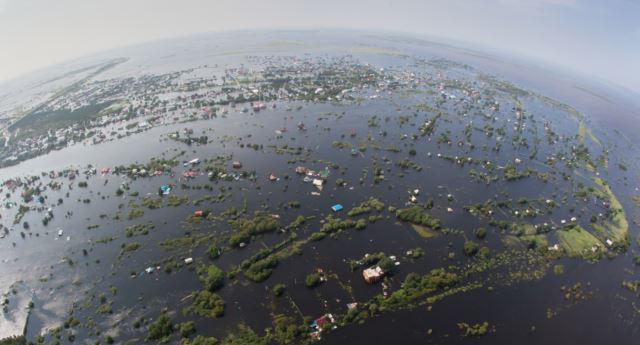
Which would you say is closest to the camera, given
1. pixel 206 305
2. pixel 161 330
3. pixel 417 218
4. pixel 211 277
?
pixel 161 330

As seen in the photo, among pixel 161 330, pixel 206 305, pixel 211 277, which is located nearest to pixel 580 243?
pixel 211 277

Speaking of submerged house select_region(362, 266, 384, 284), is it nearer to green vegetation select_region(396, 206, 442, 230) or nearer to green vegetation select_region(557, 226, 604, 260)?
green vegetation select_region(396, 206, 442, 230)

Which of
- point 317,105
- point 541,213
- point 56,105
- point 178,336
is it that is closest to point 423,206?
point 541,213

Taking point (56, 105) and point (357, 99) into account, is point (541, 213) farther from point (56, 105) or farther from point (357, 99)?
point (56, 105)

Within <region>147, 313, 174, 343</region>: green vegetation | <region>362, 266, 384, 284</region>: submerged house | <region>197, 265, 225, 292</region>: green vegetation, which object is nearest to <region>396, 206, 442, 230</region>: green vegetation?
<region>362, 266, 384, 284</region>: submerged house

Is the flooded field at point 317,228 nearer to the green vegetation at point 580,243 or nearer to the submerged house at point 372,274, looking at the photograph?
the green vegetation at point 580,243

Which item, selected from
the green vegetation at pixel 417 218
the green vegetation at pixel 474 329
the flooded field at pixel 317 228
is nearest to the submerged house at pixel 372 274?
the flooded field at pixel 317 228

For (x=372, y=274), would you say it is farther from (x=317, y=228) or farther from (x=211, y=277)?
(x=211, y=277)

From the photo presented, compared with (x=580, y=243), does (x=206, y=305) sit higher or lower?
lower
